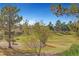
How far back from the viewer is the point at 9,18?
2.07 metres

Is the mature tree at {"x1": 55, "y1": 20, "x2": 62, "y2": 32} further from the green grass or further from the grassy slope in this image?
the green grass

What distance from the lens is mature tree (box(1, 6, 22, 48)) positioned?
2064mm

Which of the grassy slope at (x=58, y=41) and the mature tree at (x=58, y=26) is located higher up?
the mature tree at (x=58, y=26)

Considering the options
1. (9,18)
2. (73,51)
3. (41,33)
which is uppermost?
(9,18)

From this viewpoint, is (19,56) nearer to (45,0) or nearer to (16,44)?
(16,44)

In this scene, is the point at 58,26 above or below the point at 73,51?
above

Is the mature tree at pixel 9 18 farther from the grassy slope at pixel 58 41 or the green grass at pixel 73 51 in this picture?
the green grass at pixel 73 51

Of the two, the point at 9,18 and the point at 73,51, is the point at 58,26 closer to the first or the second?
the point at 73,51

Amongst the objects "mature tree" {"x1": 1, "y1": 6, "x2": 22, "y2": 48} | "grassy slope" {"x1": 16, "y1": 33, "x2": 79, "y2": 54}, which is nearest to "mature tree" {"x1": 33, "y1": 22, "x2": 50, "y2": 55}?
"grassy slope" {"x1": 16, "y1": 33, "x2": 79, "y2": 54}

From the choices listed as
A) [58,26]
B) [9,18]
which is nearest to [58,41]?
[58,26]

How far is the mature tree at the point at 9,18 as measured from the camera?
6.77 feet

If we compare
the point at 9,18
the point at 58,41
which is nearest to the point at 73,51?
the point at 58,41

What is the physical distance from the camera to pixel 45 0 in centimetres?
206

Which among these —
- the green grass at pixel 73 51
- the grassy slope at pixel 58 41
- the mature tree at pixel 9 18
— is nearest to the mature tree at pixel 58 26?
the grassy slope at pixel 58 41
